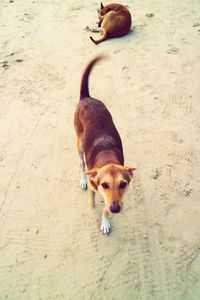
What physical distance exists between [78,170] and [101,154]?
35.6 inches

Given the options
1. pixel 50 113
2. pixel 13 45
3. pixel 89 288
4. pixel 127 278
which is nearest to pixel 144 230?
pixel 127 278

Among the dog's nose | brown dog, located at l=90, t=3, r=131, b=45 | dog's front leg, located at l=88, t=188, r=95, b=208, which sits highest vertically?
the dog's nose

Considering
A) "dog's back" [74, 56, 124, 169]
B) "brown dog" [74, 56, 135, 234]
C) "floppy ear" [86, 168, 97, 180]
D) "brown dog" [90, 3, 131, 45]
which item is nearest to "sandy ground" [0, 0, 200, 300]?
"brown dog" [90, 3, 131, 45]

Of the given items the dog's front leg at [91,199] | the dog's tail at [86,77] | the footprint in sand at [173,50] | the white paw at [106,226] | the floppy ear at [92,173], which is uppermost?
the dog's tail at [86,77]

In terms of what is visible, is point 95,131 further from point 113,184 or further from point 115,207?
point 115,207

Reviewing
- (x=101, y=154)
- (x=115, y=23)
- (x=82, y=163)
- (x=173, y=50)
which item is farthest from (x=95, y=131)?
(x=115, y=23)

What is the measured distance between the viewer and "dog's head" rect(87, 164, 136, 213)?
310 centimetres

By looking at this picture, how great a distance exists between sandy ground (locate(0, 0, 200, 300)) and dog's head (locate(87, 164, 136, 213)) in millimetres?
845

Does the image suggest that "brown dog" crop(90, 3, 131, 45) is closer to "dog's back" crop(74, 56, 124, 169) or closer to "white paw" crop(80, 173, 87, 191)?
"dog's back" crop(74, 56, 124, 169)

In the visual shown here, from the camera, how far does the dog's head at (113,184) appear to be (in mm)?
3098

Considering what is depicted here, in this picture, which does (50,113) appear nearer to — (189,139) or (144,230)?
(189,139)

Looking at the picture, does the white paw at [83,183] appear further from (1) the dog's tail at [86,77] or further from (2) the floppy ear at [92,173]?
(1) the dog's tail at [86,77]

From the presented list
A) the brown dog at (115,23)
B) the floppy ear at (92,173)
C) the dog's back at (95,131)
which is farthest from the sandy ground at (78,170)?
the floppy ear at (92,173)

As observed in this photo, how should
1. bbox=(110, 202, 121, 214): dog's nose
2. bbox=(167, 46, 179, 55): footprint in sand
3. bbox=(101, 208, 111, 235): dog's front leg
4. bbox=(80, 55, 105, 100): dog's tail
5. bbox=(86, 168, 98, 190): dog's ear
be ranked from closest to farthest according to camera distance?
bbox=(110, 202, 121, 214): dog's nose
bbox=(86, 168, 98, 190): dog's ear
bbox=(101, 208, 111, 235): dog's front leg
bbox=(80, 55, 105, 100): dog's tail
bbox=(167, 46, 179, 55): footprint in sand
